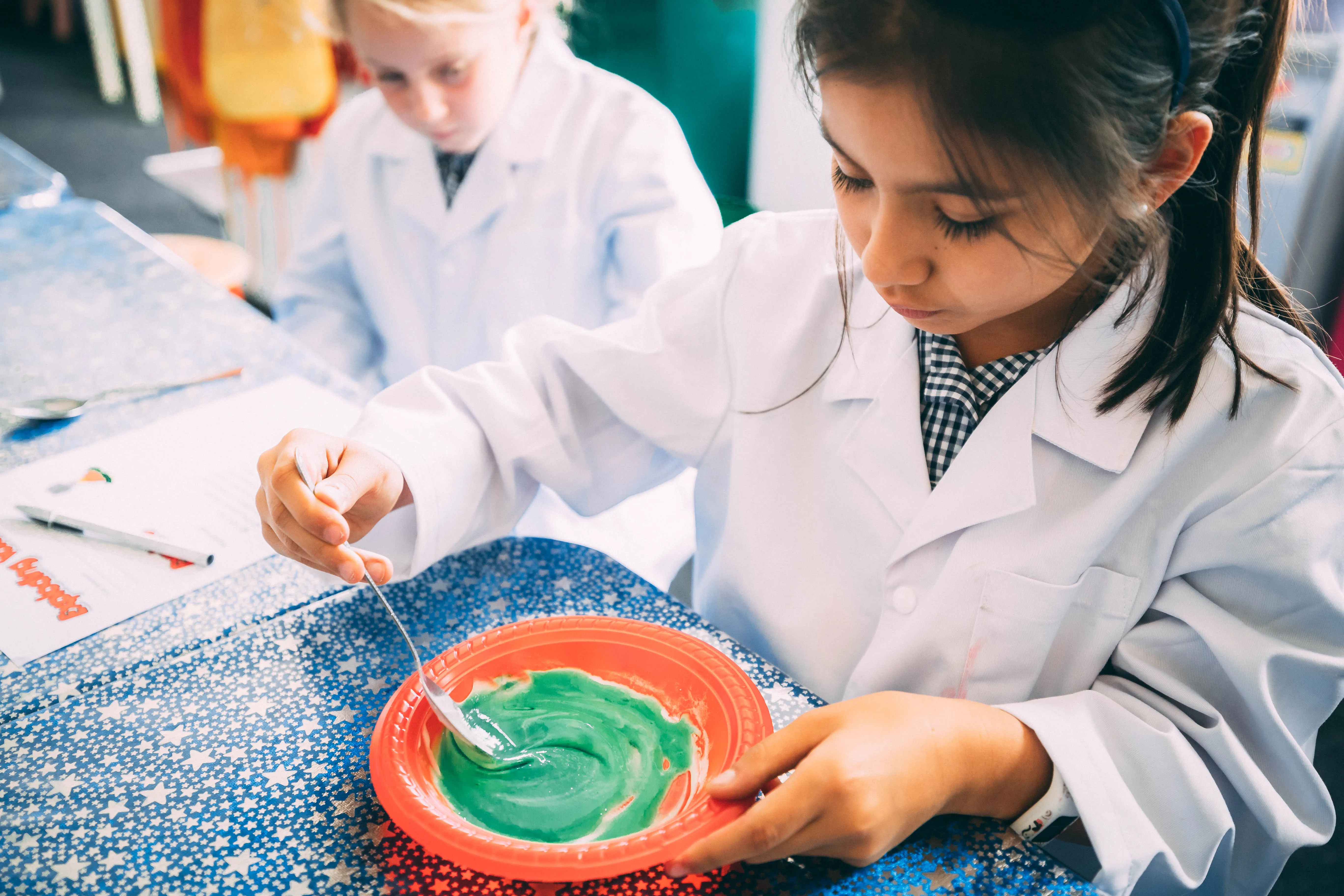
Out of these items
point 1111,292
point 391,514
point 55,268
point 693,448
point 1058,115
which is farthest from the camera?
point 55,268

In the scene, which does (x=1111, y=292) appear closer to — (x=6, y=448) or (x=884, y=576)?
(x=884, y=576)

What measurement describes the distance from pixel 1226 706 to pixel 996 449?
24 centimetres

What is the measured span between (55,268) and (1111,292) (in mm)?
1421

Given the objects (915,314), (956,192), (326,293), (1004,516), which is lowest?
(326,293)

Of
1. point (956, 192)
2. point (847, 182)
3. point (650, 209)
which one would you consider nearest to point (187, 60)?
point (650, 209)

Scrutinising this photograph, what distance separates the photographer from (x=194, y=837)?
22.3 inches

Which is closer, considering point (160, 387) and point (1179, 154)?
point (1179, 154)

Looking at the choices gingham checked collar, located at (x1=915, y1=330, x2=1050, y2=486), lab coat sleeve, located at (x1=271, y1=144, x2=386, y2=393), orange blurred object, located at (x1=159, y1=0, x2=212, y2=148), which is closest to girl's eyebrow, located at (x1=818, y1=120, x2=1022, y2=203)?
gingham checked collar, located at (x1=915, y1=330, x2=1050, y2=486)

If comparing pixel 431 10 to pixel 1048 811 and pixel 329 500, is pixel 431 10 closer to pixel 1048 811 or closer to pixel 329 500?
pixel 329 500

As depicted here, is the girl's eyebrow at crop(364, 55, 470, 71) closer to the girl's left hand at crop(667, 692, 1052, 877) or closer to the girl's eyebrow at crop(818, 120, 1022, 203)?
the girl's eyebrow at crop(818, 120, 1022, 203)

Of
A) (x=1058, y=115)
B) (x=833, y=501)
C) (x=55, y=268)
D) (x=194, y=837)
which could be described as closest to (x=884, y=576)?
(x=833, y=501)

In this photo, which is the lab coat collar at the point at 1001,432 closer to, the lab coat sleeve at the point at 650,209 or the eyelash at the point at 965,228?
the eyelash at the point at 965,228

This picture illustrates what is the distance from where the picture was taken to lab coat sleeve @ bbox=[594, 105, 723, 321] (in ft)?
4.38

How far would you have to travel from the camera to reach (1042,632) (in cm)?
72
